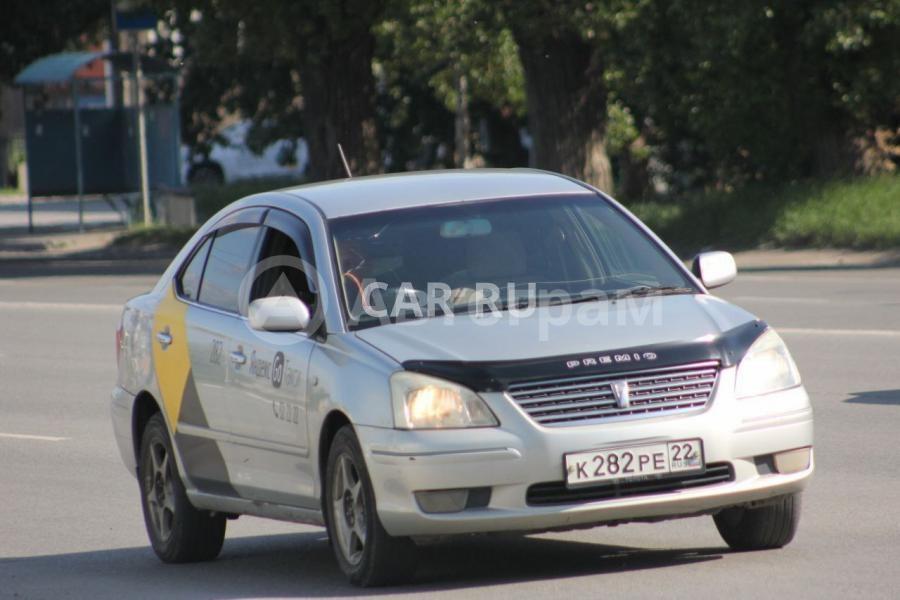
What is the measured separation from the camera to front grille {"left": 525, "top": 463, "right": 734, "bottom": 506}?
6.78 meters

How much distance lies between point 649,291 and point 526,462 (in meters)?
1.29

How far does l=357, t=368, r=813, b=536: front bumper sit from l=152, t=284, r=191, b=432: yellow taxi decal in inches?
68.6

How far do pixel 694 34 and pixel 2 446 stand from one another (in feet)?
59.3

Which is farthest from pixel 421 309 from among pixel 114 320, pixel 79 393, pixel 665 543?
pixel 114 320

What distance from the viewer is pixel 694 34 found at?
28.9m

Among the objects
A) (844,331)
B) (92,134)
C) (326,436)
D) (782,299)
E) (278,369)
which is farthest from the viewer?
(92,134)

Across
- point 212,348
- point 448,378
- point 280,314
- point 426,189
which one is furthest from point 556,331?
point 212,348

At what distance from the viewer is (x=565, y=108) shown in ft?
102

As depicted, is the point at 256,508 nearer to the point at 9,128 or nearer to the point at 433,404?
the point at 433,404

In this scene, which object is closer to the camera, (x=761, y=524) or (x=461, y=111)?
(x=761, y=524)

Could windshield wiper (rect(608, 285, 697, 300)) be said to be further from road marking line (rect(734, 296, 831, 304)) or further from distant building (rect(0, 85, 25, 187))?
distant building (rect(0, 85, 25, 187))

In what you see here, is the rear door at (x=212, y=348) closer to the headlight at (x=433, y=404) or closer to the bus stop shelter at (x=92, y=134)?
the headlight at (x=433, y=404)

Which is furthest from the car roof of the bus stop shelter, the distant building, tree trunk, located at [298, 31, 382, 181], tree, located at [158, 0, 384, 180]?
the distant building

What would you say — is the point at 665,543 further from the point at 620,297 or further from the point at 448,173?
the point at 448,173
